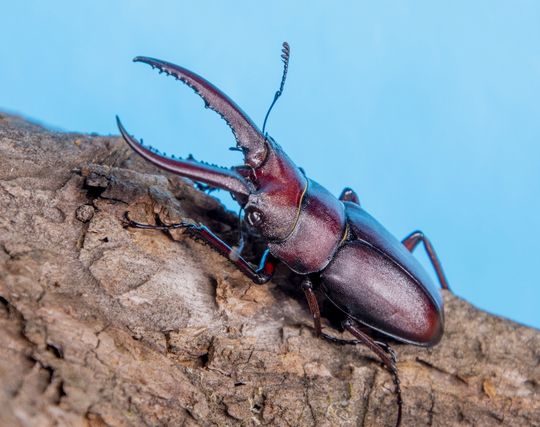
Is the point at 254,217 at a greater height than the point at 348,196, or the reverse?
the point at 348,196

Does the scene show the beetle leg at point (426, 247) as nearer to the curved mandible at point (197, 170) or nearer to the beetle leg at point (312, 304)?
the beetle leg at point (312, 304)

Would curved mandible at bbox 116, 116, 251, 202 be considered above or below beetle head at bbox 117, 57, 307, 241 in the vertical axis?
below

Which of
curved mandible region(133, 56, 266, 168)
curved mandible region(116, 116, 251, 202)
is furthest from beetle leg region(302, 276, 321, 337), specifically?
curved mandible region(133, 56, 266, 168)

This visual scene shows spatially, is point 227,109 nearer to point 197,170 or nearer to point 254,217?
point 197,170

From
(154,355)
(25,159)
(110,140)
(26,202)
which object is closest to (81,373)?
(154,355)

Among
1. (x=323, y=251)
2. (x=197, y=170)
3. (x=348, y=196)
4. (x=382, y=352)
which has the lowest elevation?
(x=382, y=352)

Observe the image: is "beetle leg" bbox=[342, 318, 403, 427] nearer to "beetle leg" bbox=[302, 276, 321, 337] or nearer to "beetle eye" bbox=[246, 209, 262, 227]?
"beetle leg" bbox=[302, 276, 321, 337]

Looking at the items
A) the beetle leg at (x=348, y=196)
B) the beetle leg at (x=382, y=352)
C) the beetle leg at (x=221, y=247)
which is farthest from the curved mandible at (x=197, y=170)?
the beetle leg at (x=348, y=196)

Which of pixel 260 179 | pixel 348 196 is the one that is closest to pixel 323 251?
pixel 260 179
